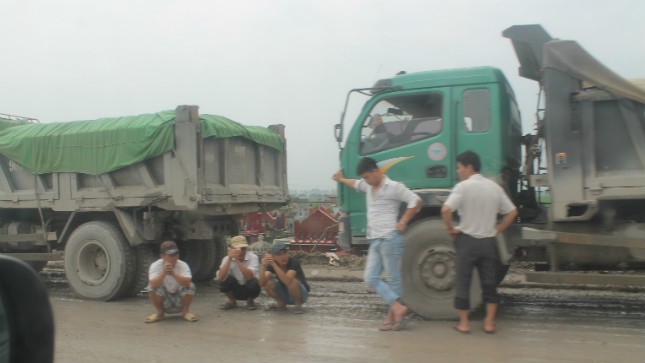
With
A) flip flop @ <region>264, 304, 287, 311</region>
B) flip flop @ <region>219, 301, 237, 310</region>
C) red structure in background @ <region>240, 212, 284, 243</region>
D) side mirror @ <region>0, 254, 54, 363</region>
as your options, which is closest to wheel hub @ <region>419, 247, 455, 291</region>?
flip flop @ <region>264, 304, 287, 311</region>

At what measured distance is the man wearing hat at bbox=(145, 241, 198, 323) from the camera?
628 centimetres

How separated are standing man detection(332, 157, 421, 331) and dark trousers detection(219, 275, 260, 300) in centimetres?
167

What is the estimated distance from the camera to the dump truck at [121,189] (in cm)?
741

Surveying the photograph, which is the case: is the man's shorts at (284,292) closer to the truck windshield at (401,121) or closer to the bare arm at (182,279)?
the bare arm at (182,279)

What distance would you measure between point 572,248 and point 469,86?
1.99 m

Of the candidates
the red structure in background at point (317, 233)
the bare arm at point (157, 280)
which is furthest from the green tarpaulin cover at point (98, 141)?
the red structure in background at point (317, 233)

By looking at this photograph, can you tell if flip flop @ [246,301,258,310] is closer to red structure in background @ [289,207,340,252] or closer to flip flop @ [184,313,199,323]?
flip flop @ [184,313,199,323]

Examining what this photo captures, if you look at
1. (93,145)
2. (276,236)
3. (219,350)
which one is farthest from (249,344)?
(276,236)

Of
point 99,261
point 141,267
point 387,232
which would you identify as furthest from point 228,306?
point 387,232

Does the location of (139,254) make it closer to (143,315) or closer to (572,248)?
(143,315)

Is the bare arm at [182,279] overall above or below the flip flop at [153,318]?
above

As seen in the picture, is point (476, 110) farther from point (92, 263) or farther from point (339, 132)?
point (92, 263)

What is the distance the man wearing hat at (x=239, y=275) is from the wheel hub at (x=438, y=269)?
2044 mm

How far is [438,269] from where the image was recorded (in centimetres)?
605
